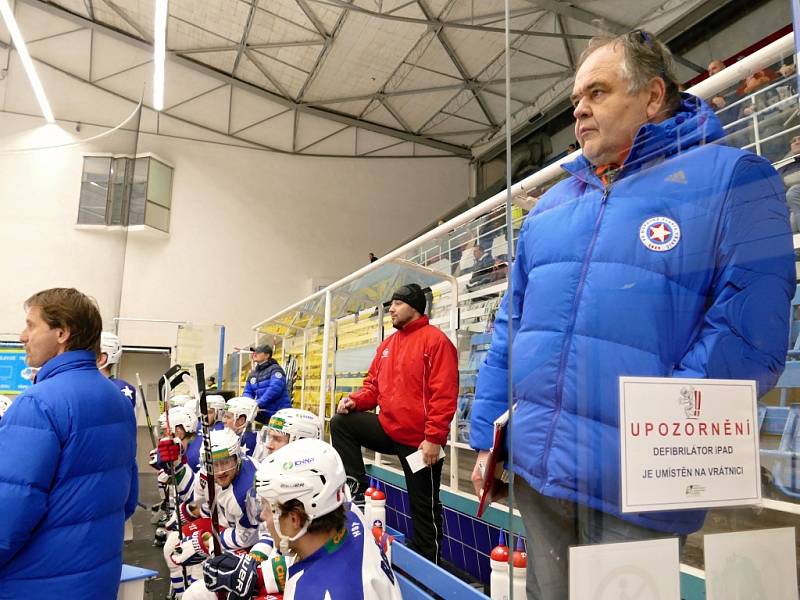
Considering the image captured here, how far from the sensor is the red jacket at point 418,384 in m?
2.55

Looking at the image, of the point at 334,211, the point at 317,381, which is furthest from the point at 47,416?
the point at 334,211

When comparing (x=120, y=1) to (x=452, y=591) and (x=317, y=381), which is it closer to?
(x=317, y=381)

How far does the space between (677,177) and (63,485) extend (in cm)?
154

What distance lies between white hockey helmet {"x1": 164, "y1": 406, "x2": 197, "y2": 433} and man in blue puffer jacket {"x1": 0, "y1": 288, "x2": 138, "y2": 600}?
7.59ft

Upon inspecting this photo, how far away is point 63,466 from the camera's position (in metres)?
1.46

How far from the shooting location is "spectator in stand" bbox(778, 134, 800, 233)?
1.97 feet

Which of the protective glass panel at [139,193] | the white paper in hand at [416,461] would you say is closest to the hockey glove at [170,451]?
the white paper in hand at [416,461]

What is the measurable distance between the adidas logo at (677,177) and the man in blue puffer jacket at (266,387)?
14.7 feet

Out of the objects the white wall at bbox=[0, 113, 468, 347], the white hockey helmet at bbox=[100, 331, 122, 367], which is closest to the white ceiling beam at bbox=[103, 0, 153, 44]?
the white wall at bbox=[0, 113, 468, 347]

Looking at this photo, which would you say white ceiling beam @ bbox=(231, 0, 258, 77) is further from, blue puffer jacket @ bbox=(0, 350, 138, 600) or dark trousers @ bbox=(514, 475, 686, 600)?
dark trousers @ bbox=(514, 475, 686, 600)

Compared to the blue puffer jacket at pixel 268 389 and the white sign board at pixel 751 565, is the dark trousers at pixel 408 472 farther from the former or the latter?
the blue puffer jacket at pixel 268 389

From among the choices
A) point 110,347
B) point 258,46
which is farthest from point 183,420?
point 258,46

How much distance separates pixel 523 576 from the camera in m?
0.93

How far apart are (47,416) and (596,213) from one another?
1.38 m
